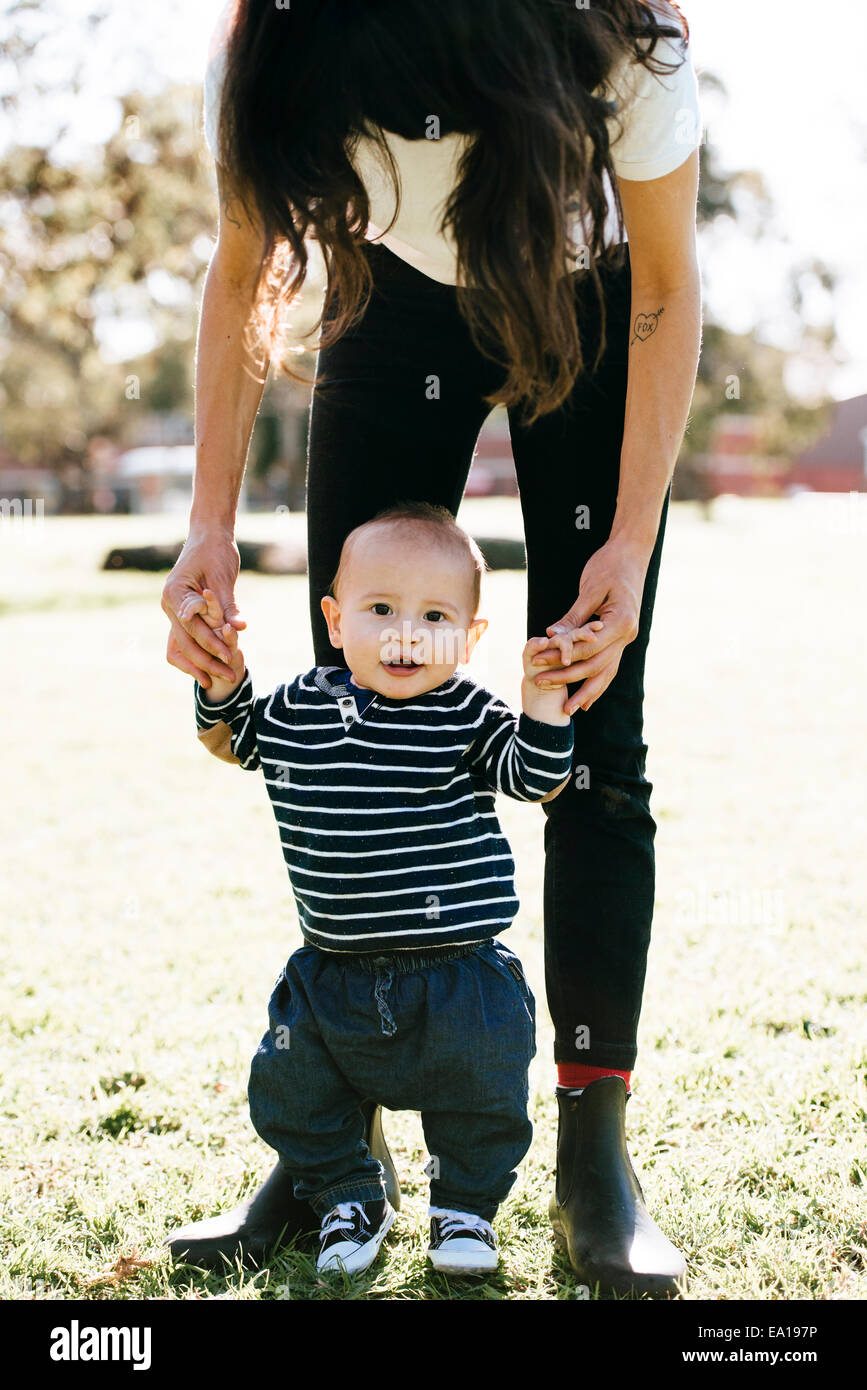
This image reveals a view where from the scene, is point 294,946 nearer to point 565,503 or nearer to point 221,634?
point 221,634

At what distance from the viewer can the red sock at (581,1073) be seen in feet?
6.11

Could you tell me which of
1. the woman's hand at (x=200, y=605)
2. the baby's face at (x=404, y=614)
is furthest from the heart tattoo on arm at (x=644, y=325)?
the woman's hand at (x=200, y=605)

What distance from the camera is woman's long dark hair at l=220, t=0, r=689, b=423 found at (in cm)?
146

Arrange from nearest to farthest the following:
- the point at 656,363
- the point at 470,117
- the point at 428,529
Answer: the point at 470,117
the point at 656,363
the point at 428,529

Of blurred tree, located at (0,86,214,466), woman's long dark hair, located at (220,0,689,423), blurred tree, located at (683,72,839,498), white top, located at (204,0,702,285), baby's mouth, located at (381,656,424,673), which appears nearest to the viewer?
woman's long dark hair, located at (220,0,689,423)

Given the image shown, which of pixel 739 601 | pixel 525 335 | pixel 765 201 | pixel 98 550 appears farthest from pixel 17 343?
pixel 525 335

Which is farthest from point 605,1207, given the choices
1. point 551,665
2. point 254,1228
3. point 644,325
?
point 644,325

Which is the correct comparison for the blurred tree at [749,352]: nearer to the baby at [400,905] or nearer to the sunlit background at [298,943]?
the sunlit background at [298,943]

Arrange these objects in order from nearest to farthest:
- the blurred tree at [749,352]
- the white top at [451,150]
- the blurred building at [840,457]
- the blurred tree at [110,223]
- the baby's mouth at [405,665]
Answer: the white top at [451,150] → the baby's mouth at [405,665] → the blurred tree at [110,223] → the blurred tree at [749,352] → the blurred building at [840,457]

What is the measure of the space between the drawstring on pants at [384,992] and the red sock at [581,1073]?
313 millimetres

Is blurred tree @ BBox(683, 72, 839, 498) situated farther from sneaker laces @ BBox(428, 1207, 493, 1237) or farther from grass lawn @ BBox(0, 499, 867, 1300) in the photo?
sneaker laces @ BBox(428, 1207, 493, 1237)

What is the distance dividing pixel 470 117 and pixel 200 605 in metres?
0.74

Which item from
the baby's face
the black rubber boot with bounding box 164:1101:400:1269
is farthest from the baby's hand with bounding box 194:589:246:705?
the black rubber boot with bounding box 164:1101:400:1269

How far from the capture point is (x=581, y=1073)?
6.14 feet
